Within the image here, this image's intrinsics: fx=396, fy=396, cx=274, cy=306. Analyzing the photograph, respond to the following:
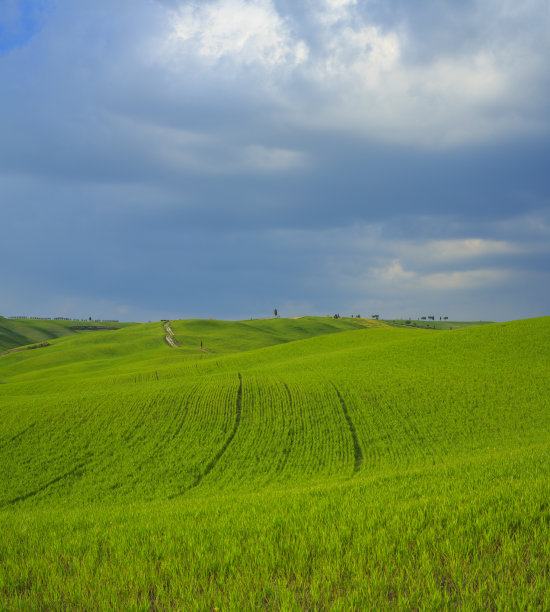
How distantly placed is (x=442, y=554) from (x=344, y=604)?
7.17ft

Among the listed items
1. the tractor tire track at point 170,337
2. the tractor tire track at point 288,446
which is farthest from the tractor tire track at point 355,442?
the tractor tire track at point 170,337

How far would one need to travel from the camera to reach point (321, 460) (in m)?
23.7

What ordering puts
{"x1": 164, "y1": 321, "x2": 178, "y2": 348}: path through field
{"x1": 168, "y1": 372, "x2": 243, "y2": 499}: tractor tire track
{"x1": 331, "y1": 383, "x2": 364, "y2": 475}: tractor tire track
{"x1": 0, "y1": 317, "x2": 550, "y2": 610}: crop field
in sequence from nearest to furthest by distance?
1. {"x1": 0, "y1": 317, "x2": 550, "y2": 610}: crop field
2. {"x1": 168, "y1": 372, "x2": 243, "y2": 499}: tractor tire track
3. {"x1": 331, "y1": 383, "x2": 364, "y2": 475}: tractor tire track
4. {"x1": 164, "y1": 321, "x2": 178, "y2": 348}: path through field

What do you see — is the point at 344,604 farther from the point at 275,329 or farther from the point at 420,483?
the point at 275,329

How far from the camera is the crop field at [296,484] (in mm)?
5711

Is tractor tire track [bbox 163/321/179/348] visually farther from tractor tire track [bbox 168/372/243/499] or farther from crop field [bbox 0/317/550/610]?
tractor tire track [bbox 168/372/243/499]

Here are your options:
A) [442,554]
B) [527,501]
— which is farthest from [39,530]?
[527,501]

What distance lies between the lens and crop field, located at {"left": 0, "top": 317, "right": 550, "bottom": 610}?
18.7 ft

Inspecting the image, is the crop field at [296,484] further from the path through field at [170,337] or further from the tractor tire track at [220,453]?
the path through field at [170,337]

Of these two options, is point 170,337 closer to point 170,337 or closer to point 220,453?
point 170,337

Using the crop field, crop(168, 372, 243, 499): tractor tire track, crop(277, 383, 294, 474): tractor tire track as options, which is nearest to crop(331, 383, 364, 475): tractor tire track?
the crop field

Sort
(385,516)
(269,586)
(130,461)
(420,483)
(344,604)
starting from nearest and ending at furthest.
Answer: (344,604) → (269,586) → (385,516) → (420,483) → (130,461)

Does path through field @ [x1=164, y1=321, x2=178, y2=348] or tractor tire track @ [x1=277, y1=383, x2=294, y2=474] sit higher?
path through field @ [x1=164, y1=321, x2=178, y2=348]

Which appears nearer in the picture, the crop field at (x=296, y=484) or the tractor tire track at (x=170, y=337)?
the crop field at (x=296, y=484)
